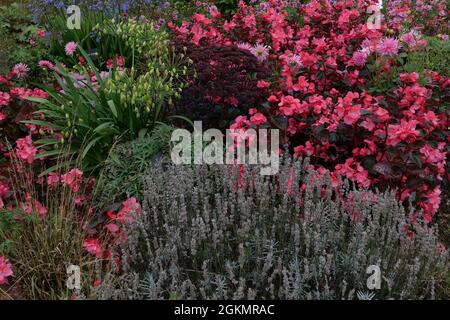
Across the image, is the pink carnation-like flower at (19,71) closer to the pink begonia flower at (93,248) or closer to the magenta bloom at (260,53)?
the magenta bloom at (260,53)

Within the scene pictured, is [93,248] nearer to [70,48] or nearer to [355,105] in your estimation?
[355,105]

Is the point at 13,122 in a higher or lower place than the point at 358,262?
higher

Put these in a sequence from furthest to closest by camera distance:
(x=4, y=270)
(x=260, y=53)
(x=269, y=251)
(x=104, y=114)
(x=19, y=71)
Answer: (x=19, y=71) → (x=260, y=53) → (x=104, y=114) → (x=4, y=270) → (x=269, y=251)

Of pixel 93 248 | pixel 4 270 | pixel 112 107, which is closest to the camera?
Result: pixel 4 270

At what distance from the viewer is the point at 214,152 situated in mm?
3789

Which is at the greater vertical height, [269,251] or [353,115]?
[353,115]

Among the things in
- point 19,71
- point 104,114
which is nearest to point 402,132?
point 104,114

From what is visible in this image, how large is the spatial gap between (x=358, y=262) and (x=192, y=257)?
82 centimetres

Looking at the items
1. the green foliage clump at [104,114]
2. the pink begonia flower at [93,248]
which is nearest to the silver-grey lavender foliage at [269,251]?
the pink begonia flower at [93,248]

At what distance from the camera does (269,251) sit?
291 centimetres

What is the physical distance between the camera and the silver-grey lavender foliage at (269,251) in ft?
9.03

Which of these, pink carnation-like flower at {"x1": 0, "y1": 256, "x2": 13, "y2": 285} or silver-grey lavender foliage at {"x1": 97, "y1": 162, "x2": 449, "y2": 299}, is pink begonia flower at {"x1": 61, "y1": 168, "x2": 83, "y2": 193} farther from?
pink carnation-like flower at {"x1": 0, "y1": 256, "x2": 13, "y2": 285}
